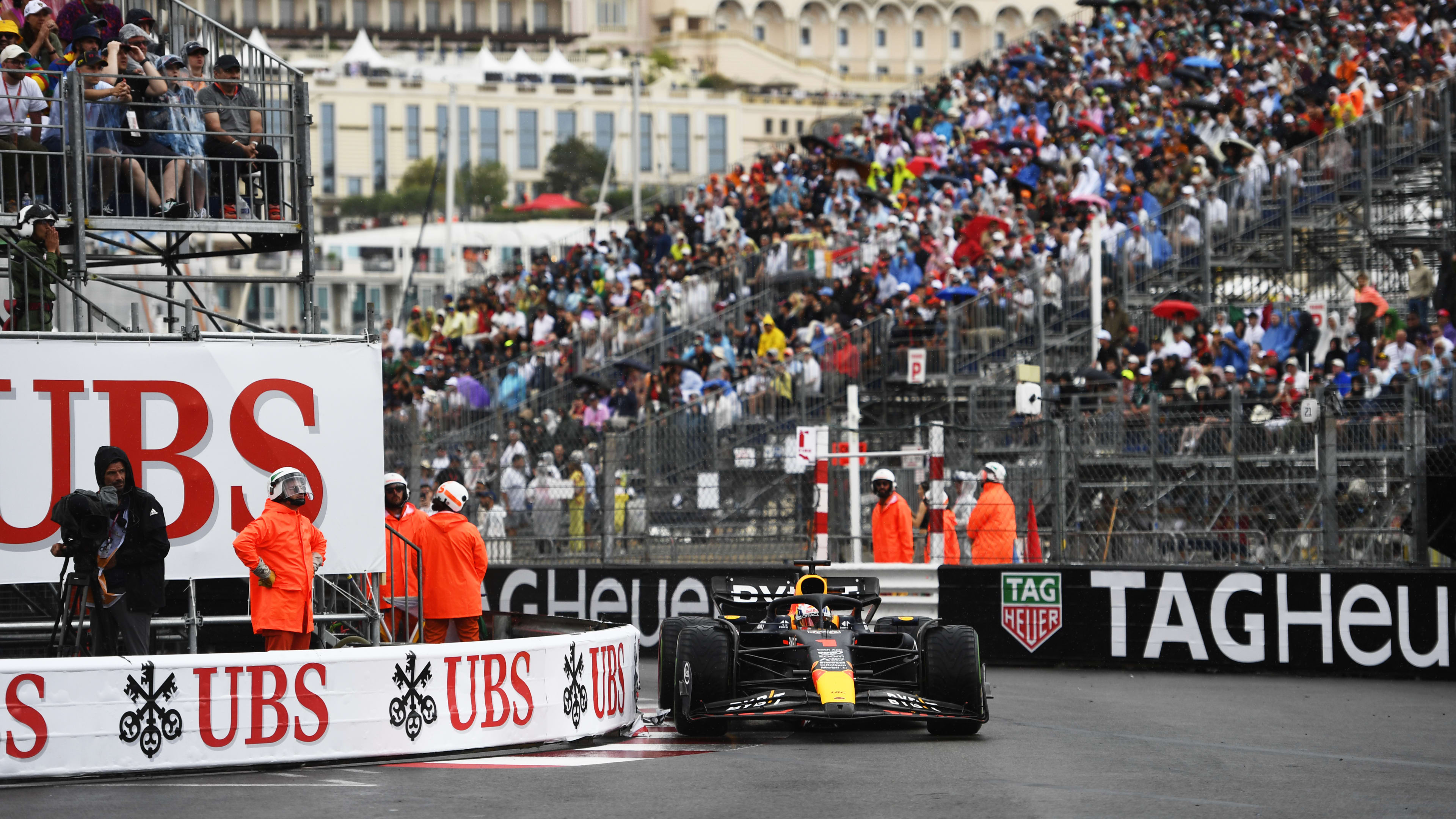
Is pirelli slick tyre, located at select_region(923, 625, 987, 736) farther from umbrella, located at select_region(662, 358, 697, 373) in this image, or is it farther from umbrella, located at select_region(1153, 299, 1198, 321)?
umbrella, located at select_region(662, 358, 697, 373)

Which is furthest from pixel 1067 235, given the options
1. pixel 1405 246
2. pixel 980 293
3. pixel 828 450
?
pixel 828 450

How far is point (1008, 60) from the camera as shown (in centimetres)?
3969

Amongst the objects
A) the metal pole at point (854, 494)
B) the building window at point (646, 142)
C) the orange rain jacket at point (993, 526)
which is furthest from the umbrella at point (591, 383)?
the building window at point (646, 142)

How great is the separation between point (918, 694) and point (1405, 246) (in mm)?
16717

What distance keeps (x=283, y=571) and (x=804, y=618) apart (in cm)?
326

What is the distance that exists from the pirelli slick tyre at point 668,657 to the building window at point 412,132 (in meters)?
111

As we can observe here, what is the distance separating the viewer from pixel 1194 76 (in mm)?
32219

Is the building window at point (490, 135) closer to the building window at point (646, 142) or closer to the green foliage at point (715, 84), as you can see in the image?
the building window at point (646, 142)

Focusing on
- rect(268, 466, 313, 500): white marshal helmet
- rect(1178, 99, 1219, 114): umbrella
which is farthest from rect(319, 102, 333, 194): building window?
rect(268, 466, 313, 500): white marshal helmet

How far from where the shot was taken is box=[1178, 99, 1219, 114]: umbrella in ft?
96.6

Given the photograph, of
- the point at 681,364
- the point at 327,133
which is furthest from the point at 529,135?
the point at 681,364

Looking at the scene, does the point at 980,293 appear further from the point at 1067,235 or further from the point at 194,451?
the point at 194,451

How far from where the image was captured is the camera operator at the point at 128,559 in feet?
37.3

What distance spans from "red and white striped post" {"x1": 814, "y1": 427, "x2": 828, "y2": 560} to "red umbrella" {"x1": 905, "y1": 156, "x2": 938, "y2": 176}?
16129 millimetres
